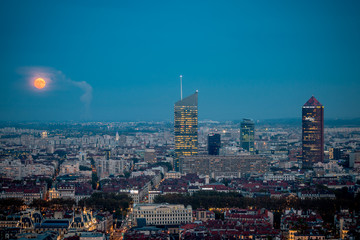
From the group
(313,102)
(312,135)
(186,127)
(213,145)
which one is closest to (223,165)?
(186,127)

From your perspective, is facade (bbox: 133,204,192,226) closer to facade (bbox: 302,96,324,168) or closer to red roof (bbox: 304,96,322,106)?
facade (bbox: 302,96,324,168)

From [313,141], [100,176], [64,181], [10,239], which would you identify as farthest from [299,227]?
[313,141]

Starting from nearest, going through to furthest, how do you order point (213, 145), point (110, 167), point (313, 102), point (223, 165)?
1. point (223, 165)
2. point (110, 167)
3. point (313, 102)
4. point (213, 145)

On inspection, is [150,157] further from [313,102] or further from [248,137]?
[313,102]

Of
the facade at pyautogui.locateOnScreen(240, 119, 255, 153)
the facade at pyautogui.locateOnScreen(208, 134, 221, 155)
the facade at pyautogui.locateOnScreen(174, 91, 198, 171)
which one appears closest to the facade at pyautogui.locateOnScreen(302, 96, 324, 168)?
the facade at pyautogui.locateOnScreen(208, 134, 221, 155)

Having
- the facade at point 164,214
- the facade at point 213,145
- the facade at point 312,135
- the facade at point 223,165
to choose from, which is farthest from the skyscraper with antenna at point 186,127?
the facade at point 164,214

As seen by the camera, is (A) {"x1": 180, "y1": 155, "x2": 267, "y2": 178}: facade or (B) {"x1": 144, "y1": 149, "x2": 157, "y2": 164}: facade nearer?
(A) {"x1": 180, "y1": 155, "x2": 267, "y2": 178}: facade
